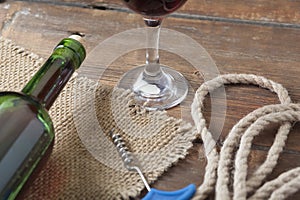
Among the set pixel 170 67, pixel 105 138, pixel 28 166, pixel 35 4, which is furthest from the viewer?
pixel 35 4

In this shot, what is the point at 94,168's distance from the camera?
2.63ft

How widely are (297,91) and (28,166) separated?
43cm

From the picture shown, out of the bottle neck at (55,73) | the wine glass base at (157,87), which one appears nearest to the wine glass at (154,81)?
the wine glass base at (157,87)

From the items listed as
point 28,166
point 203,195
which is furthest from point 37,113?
point 203,195

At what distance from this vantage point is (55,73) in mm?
824

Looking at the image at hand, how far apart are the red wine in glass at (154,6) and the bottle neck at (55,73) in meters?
0.12

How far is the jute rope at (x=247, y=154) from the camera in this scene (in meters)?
0.76

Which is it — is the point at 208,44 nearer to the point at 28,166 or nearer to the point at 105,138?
the point at 105,138

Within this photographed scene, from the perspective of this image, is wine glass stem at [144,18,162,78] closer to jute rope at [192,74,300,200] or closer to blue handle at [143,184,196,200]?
jute rope at [192,74,300,200]

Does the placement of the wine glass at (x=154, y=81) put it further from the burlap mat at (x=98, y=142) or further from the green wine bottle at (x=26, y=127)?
the green wine bottle at (x=26, y=127)

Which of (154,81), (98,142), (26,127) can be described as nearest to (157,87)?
(154,81)

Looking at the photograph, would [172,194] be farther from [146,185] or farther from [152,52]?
[152,52]

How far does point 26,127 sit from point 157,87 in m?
0.26

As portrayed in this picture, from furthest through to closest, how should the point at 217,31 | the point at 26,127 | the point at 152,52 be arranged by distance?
the point at 217,31, the point at 152,52, the point at 26,127
